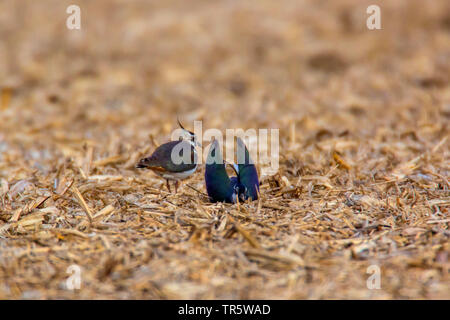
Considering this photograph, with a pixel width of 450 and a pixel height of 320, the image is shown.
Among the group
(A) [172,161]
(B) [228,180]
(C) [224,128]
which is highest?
(C) [224,128]

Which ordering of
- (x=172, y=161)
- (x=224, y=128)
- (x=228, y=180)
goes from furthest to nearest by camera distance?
(x=224, y=128), (x=172, y=161), (x=228, y=180)

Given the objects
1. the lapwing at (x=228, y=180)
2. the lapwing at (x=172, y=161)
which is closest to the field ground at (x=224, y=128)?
the lapwing at (x=228, y=180)

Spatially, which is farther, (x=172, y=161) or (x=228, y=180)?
(x=172, y=161)

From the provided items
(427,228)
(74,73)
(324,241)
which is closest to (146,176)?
(324,241)

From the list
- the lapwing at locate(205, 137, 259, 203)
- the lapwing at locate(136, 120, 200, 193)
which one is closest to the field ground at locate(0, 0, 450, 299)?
the lapwing at locate(205, 137, 259, 203)

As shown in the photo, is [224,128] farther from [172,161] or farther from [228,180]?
[228,180]

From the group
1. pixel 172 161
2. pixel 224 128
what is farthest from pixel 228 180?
pixel 224 128
